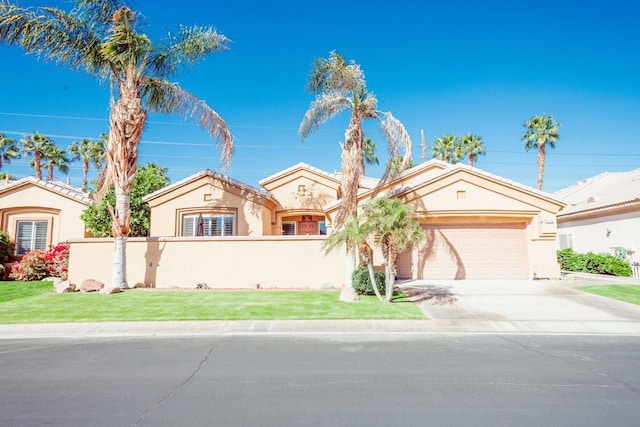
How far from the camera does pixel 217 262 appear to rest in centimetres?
1502

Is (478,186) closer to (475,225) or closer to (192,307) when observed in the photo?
(475,225)

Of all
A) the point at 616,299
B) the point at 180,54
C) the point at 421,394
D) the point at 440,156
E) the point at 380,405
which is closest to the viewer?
the point at 380,405

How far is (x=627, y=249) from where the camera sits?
19.5 metres

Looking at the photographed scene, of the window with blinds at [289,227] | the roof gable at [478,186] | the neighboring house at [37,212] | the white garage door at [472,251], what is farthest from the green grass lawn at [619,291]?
the neighboring house at [37,212]

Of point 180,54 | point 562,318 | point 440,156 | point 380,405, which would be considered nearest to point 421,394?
point 380,405

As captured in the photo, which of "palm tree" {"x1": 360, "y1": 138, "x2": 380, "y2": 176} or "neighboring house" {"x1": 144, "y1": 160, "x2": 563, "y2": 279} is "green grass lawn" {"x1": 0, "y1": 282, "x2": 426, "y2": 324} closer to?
"neighboring house" {"x1": 144, "y1": 160, "x2": 563, "y2": 279}

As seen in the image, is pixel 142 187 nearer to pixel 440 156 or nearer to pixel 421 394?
pixel 421 394

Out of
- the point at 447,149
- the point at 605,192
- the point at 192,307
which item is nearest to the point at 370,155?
the point at 447,149

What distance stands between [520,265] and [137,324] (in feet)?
48.4

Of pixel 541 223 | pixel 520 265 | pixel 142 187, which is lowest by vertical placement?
pixel 520 265

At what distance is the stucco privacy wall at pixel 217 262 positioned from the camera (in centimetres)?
1480

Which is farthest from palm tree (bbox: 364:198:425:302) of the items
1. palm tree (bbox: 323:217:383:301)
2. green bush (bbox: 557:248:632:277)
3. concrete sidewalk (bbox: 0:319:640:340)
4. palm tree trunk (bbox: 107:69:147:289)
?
green bush (bbox: 557:248:632:277)

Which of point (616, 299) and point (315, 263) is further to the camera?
point (315, 263)

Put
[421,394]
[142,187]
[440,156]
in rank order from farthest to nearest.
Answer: [440,156] → [142,187] → [421,394]
